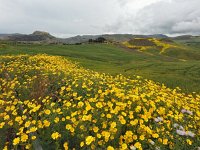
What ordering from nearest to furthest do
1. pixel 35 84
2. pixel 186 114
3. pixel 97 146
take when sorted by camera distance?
pixel 97 146, pixel 186 114, pixel 35 84

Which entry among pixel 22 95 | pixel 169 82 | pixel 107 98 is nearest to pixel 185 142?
pixel 107 98

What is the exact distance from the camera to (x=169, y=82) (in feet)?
55.1

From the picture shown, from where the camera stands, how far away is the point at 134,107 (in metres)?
6.92

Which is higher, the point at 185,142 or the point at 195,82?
the point at 185,142

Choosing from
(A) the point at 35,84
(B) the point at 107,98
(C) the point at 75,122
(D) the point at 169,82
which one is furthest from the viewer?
→ (D) the point at 169,82

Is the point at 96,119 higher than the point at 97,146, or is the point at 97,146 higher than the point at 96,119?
the point at 96,119

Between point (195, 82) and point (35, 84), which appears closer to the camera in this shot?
point (35, 84)

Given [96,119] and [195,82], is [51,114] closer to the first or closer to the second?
[96,119]

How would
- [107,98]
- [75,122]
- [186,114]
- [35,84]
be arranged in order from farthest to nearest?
1. [35,84]
2. [107,98]
3. [186,114]
4. [75,122]

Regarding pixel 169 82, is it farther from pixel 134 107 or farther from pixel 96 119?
pixel 96 119

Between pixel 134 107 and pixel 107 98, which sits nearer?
pixel 134 107

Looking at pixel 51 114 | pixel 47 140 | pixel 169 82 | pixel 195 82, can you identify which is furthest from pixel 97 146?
pixel 195 82

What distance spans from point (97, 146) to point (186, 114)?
9.64ft

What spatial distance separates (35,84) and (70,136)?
529 cm
